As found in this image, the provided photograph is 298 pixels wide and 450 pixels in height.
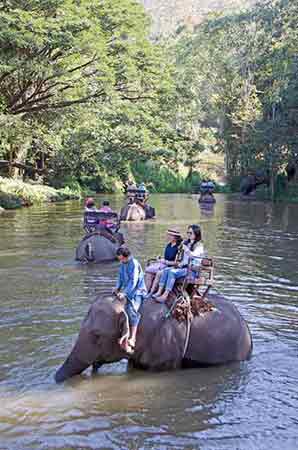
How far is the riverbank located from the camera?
35312 millimetres

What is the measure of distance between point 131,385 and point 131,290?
1.25 meters

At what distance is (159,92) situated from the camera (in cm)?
3472

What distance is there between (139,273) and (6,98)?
26.7 m

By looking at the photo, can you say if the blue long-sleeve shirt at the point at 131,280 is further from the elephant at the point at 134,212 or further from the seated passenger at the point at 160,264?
the elephant at the point at 134,212

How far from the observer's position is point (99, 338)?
312 inches

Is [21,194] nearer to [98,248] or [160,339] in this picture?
[98,248]

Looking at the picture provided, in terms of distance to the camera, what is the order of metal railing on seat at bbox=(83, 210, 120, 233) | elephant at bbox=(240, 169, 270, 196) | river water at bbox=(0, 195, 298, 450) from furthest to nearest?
1. elephant at bbox=(240, 169, 270, 196)
2. metal railing on seat at bbox=(83, 210, 120, 233)
3. river water at bbox=(0, 195, 298, 450)

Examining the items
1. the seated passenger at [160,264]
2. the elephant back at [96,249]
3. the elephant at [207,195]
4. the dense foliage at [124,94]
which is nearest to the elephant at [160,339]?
the seated passenger at [160,264]

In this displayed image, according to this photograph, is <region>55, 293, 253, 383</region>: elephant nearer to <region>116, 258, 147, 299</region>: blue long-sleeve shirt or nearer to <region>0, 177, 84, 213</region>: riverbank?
<region>116, 258, 147, 299</region>: blue long-sleeve shirt

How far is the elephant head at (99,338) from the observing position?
7.93 metres

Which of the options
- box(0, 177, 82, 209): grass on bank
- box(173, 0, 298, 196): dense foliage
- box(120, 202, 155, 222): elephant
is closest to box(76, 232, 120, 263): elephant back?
box(120, 202, 155, 222): elephant

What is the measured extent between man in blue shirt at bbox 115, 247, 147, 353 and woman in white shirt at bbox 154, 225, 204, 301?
0.52 m

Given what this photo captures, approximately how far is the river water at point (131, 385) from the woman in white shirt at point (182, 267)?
3.85 ft

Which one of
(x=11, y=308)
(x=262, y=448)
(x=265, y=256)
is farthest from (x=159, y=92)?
(x=262, y=448)
